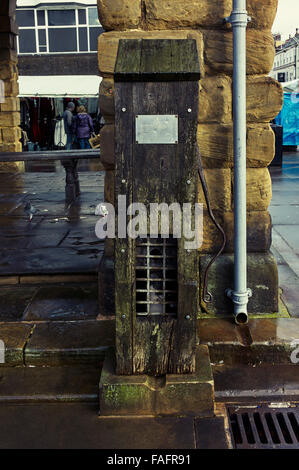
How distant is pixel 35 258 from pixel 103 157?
1.94 m

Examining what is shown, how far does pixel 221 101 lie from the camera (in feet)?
13.3

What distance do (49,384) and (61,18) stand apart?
2845 cm

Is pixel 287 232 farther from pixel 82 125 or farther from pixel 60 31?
pixel 60 31

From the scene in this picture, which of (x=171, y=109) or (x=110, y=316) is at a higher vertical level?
(x=171, y=109)

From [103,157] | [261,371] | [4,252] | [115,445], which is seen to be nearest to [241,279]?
[261,371]

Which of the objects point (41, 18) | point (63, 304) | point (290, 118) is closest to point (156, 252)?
point (63, 304)

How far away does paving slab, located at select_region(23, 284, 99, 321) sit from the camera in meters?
4.26

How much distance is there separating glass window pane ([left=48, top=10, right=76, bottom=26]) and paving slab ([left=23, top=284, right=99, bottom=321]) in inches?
1050

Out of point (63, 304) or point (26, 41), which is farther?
point (26, 41)

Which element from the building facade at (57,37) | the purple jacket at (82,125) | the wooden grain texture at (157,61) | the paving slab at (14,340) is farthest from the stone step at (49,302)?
the building facade at (57,37)

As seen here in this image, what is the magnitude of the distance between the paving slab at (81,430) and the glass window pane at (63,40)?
1078 inches

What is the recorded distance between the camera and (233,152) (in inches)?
157
